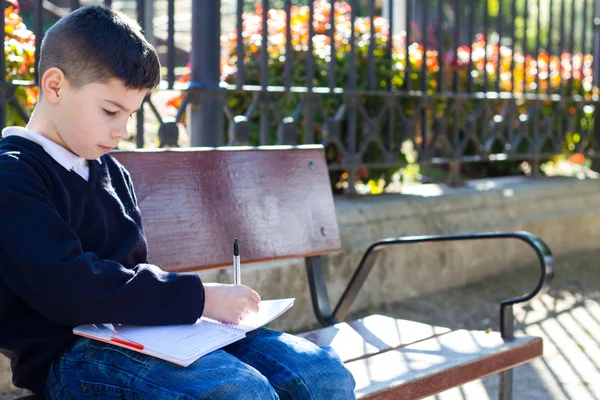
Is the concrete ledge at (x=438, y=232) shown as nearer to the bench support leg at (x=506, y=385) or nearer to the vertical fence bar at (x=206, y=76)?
the vertical fence bar at (x=206, y=76)

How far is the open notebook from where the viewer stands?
1820 mm

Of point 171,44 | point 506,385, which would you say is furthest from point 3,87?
point 506,385

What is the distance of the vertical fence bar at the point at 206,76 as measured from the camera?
388cm

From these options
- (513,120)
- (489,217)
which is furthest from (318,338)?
(513,120)

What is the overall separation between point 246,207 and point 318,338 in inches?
19.2

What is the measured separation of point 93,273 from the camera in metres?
1.86

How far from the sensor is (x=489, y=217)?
18.1ft

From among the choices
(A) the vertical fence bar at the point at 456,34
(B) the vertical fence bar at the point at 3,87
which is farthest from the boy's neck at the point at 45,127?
(A) the vertical fence bar at the point at 456,34

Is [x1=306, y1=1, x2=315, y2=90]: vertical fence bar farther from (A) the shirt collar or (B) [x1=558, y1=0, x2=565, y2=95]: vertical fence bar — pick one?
(B) [x1=558, y1=0, x2=565, y2=95]: vertical fence bar

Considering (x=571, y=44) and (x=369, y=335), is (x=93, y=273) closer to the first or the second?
(x=369, y=335)

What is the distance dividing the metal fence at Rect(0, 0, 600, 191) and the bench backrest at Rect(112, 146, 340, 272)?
2.58ft

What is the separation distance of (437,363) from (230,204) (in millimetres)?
824

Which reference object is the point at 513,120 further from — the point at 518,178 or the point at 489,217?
the point at 489,217

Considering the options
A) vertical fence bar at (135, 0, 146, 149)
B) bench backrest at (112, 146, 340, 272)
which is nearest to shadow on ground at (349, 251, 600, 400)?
bench backrest at (112, 146, 340, 272)
